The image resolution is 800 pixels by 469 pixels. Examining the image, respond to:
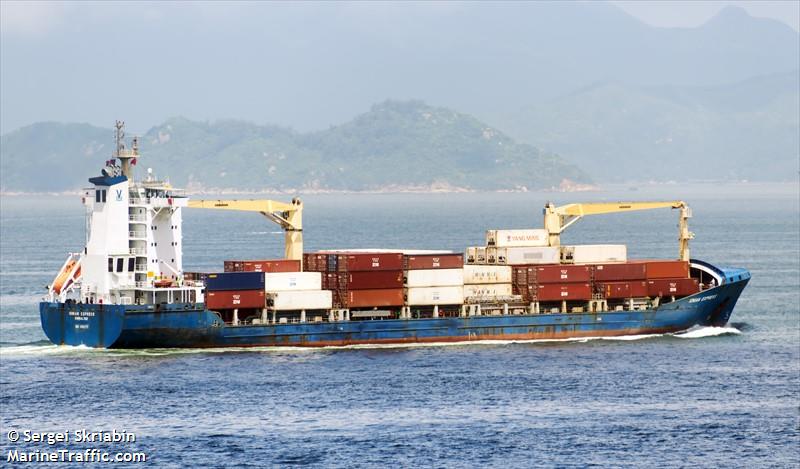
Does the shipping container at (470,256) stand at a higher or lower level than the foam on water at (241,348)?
higher

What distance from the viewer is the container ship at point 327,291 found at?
7781 cm

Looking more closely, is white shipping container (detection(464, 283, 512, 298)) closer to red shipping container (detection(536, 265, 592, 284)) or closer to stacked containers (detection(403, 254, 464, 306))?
stacked containers (detection(403, 254, 464, 306))

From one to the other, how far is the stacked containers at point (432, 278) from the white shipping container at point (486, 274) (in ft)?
5.41

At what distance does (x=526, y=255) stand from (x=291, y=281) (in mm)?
15233

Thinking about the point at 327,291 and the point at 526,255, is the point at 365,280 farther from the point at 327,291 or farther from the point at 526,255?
the point at 526,255

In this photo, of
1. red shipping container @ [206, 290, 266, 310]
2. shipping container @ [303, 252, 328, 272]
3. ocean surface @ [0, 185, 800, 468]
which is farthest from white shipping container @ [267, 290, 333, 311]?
ocean surface @ [0, 185, 800, 468]

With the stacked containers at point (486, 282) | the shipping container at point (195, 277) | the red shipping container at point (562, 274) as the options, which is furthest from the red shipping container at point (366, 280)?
the red shipping container at point (562, 274)

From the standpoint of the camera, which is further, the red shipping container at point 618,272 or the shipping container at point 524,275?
the red shipping container at point 618,272

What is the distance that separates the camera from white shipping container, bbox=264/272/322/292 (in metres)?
79.1

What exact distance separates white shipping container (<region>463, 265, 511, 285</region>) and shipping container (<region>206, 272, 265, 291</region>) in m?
12.7

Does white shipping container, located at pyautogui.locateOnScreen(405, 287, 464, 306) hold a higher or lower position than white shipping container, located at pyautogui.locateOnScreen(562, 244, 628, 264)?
lower

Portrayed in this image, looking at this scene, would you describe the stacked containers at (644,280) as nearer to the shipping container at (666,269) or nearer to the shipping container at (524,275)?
the shipping container at (666,269)

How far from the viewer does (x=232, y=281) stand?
255ft

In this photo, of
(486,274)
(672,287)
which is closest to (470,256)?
(486,274)
